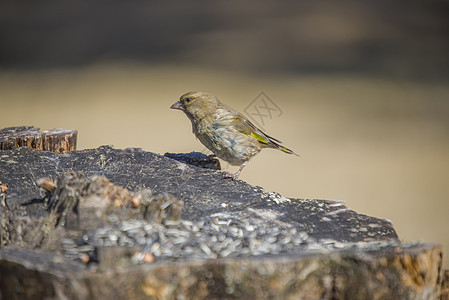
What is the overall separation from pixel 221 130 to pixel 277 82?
7764mm

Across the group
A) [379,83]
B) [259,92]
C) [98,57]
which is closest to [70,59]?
[98,57]

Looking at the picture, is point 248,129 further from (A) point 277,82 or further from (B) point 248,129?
(A) point 277,82

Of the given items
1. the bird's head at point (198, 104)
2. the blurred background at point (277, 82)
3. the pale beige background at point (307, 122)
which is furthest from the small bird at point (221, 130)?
the pale beige background at point (307, 122)

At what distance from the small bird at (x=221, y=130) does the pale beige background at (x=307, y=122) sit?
2.34 m

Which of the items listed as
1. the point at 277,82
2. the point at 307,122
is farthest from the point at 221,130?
the point at 277,82

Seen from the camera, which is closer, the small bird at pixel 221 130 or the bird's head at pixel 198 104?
the small bird at pixel 221 130

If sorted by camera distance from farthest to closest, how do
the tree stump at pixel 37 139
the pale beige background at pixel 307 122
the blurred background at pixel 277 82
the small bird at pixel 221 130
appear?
1. the blurred background at pixel 277 82
2. the pale beige background at pixel 307 122
3. the small bird at pixel 221 130
4. the tree stump at pixel 37 139

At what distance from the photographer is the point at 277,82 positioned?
1329cm

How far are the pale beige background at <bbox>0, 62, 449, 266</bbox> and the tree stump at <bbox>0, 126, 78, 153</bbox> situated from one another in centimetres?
390

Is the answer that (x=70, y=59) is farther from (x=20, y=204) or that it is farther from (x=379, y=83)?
(x=20, y=204)

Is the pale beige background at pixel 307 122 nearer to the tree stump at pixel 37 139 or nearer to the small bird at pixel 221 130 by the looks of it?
the small bird at pixel 221 130

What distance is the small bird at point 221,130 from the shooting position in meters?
5.75

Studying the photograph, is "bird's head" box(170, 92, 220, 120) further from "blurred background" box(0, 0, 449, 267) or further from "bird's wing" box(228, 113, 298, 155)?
"blurred background" box(0, 0, 449, 267)

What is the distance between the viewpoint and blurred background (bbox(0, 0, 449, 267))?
8.98 metres
